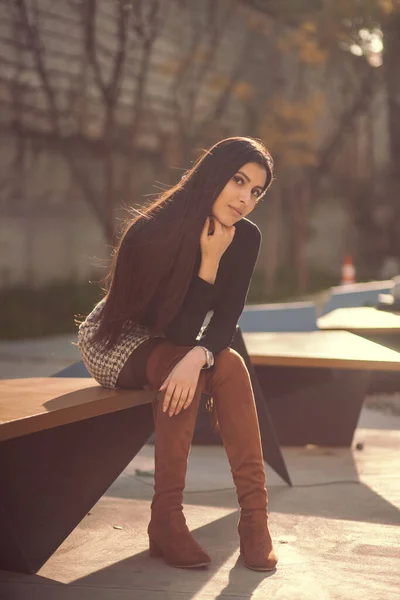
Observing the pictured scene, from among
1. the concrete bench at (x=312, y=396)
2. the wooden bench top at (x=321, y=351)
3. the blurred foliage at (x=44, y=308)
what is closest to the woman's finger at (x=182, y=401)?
the wooden bench top at (x=321, y=351)

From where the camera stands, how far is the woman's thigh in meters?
4.63

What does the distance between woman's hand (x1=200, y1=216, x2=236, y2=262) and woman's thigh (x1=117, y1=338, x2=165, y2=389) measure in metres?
0.41

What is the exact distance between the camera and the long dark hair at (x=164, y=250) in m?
4.61

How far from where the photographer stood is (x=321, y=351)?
6.07m

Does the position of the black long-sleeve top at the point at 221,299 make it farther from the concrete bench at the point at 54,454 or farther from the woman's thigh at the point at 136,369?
the concrete bench at the point at 54,454

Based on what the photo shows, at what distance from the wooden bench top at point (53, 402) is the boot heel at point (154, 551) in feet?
1.65

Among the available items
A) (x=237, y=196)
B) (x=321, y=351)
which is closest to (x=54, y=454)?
(x=237, y=196)

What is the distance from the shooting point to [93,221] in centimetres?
1972

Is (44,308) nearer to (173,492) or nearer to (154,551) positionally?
(154,551)

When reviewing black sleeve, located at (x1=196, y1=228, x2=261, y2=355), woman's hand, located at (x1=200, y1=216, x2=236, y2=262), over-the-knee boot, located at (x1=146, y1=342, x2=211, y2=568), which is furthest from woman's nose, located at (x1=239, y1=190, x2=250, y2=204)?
over-the-knee boot, located at (x1=146, y1=342, x2=211, y2=568)

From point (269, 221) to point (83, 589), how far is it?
2027 centimetres

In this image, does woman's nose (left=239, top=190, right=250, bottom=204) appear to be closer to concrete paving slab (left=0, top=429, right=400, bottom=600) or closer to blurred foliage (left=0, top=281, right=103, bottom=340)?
concrete paving slab (left=0, top=429, right=400, bottom=600)

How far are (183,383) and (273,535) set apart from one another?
0.86 m

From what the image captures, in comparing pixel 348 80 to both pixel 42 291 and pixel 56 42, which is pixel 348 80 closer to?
pixel 56 42
